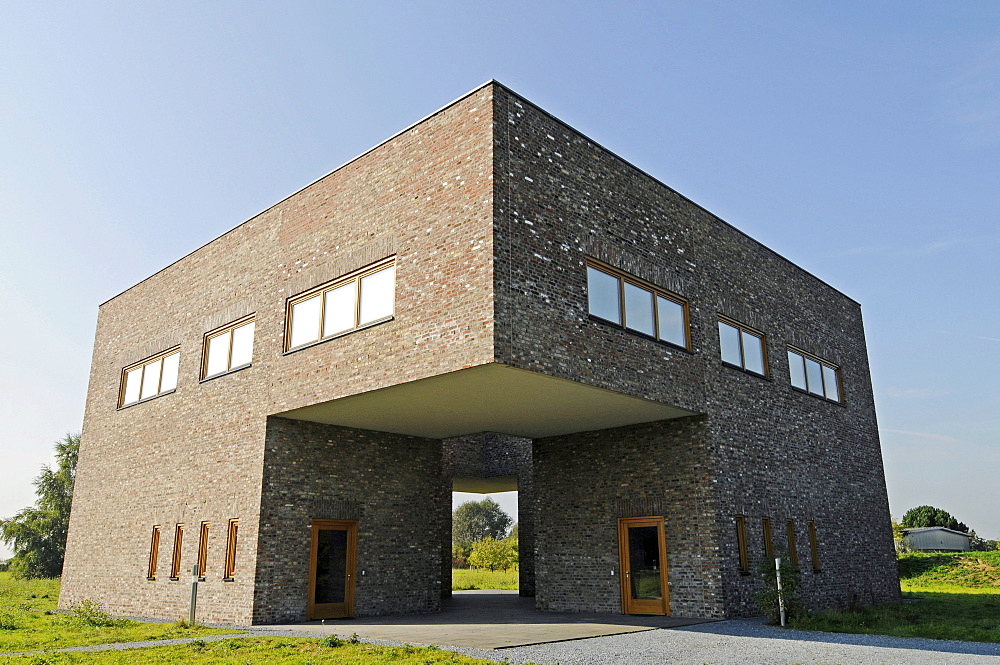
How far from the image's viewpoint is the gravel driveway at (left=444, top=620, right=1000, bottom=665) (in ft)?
27.6

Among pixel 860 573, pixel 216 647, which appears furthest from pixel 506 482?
pixel 216 647

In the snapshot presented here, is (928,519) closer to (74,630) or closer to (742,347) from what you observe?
(742,347)

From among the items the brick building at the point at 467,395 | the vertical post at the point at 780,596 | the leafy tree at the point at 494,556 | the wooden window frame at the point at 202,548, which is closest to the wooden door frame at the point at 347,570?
the brick building at the point at 467,395

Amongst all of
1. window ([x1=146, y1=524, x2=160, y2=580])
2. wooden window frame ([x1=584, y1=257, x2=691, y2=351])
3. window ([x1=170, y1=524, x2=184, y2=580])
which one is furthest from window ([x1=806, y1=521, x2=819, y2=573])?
window ([x1=146, y1=524, x2=160, y2=580])

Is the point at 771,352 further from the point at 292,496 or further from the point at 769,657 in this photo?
the point at 292,496

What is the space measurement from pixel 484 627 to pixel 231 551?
473 cm

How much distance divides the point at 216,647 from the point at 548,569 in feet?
23.2

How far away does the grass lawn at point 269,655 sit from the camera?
823 centimetres

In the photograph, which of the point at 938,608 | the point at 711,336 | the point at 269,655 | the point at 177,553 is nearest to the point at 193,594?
the point at 177,553

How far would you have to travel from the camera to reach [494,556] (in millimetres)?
37656

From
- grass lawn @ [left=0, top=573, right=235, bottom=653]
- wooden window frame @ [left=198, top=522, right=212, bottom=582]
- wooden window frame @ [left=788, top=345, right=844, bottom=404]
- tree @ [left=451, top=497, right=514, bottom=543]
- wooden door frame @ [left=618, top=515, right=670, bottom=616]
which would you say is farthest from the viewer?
tree @ [left=451, top=497, right=514, bottom=543]

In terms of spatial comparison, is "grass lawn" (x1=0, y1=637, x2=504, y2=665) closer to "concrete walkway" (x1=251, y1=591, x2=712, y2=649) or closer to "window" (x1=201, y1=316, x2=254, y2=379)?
"concrete walkway" (x1=251, y1=591, x2=712, y2=649)

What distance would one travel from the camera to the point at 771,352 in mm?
16281

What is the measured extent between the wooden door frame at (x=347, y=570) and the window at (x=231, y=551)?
4.25 ft
